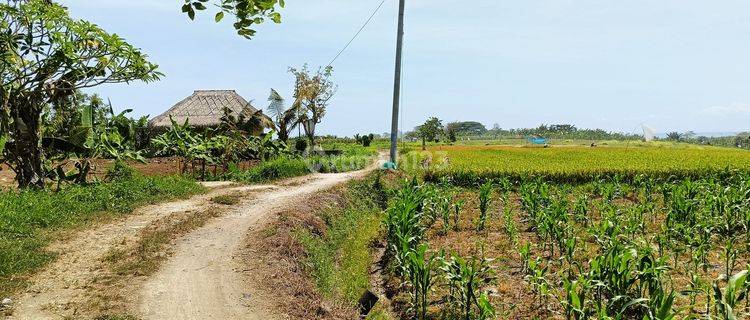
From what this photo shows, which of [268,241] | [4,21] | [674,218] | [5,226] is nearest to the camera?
[5,226]

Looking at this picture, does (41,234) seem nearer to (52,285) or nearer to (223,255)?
(52,285)

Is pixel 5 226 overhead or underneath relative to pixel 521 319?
overhead

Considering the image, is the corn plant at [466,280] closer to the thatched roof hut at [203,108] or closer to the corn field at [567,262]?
the corn field at [567,262]

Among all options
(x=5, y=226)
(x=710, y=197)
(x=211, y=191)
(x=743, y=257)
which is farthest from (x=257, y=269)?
(x=710, y=197)

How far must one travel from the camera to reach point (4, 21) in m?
10.5

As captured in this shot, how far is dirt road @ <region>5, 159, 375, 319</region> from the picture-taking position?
5.63 metres

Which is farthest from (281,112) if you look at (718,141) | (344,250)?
(718,141)

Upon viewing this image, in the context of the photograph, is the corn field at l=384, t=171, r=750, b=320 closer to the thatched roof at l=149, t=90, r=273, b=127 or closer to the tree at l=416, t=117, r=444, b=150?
the thatched roof at l=149, t=90, r=273, b=127

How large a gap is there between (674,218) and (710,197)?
1.75 meters

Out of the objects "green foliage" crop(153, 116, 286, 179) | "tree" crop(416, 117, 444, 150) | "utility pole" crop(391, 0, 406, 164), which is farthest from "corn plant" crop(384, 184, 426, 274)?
"tree" crop(416, 117, 444, 150)

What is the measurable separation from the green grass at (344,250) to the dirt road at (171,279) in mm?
1145

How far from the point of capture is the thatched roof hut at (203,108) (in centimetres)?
2920

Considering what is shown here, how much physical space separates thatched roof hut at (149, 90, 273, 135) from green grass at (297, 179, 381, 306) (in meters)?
17.6

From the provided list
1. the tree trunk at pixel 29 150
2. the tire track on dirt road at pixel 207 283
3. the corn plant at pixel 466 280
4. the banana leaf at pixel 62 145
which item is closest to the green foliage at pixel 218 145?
the banana leaf at pixel 62 145
